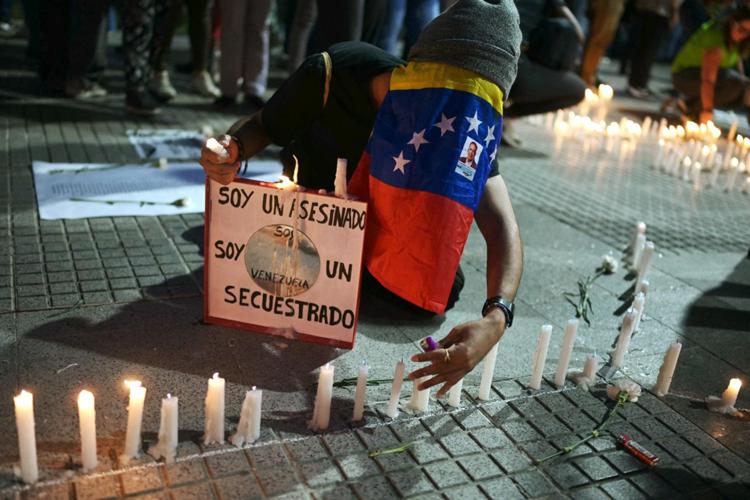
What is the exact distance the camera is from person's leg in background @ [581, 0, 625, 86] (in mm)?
10281

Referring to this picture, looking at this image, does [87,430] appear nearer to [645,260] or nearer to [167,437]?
[167,437]

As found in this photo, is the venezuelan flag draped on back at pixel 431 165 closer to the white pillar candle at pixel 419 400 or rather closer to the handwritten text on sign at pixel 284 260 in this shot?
the handwritten text on sign at pixel 284 260

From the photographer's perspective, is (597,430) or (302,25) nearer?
(597,430)

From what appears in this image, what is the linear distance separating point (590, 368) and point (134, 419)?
1.75m

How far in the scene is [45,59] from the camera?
6.79m

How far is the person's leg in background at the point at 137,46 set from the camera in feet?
19.6

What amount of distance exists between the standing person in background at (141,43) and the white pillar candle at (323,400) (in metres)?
4.51

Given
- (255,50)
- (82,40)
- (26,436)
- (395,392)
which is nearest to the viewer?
(26,436)

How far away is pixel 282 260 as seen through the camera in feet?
9.59

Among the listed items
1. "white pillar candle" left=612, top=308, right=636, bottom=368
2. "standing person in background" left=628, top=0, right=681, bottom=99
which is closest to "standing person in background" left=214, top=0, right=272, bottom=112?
"white pillar candle" left=612, top=308, right=636, bottom=368

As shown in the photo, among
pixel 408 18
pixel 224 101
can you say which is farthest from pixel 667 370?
pixel 224 101

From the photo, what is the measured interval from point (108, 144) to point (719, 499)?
4.71 metres

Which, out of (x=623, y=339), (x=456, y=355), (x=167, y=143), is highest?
(x=456, y=355)

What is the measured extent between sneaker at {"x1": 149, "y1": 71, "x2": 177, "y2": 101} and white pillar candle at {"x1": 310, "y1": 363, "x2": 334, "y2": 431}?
17.6 ft
